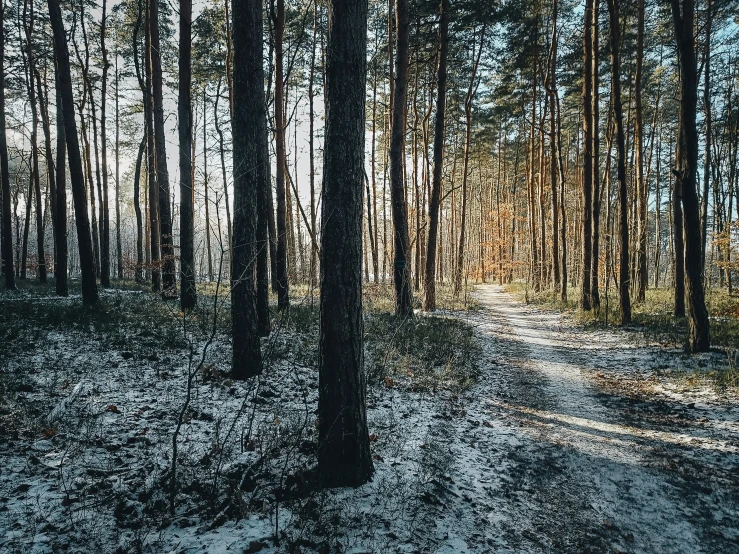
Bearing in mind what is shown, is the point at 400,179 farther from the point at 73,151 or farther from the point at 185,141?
the point at 73,151

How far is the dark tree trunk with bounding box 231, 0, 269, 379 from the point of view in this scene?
220 inches

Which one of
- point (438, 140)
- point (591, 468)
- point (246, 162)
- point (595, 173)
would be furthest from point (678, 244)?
point (246, 162)

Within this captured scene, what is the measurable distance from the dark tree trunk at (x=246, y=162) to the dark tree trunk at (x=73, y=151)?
6876 millimetres

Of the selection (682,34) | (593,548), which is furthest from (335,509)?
(682,34)

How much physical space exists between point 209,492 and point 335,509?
1.08 metres

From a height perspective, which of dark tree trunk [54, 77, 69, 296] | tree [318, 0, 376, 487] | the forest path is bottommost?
the forest path

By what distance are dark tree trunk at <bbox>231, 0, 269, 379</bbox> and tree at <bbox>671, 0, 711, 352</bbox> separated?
8.20 m

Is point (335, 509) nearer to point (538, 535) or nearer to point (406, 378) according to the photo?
point (538, 535)

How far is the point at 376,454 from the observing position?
4.13m

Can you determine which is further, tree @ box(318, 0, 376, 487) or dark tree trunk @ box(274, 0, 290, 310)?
dark tree trunk @ box(274, 0, 290, 310)

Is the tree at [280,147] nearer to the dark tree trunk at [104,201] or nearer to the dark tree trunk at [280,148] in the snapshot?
the dark tree trunk at [280,148]

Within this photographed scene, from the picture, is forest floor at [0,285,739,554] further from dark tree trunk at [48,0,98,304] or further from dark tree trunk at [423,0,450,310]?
dark tree trunk at [423,0,450,310]

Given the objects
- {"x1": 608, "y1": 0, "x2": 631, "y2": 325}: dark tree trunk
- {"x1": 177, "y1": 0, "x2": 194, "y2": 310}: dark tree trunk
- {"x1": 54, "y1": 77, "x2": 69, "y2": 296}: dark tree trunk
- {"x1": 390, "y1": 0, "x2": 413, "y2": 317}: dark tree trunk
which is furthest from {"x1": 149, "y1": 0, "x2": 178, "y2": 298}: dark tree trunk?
{"x1": 608, "y1": 0, "x2": 631, "y2": 325}: dark tree trunk

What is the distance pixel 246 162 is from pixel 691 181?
28.1 ft
